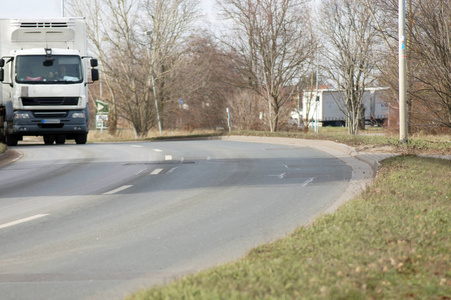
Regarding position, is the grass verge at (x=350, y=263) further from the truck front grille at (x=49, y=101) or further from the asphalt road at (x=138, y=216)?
the truck front grille at (x=49, y=101)

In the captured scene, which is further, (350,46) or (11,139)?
(350,46)

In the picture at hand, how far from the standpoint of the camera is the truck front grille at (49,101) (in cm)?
2686

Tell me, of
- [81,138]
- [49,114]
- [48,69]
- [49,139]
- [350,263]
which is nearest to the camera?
[350,263]

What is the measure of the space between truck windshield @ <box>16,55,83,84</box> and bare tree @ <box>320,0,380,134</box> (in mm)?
16946

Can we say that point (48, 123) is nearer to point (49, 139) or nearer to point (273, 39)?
point (49, 139)

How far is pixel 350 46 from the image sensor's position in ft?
131

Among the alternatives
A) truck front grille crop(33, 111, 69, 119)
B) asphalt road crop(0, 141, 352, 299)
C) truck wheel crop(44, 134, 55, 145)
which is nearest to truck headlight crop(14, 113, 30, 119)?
truck front grille crop(33, 111, 69, 119)

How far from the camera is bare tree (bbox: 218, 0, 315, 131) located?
1582 inches

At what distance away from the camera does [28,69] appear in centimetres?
2647

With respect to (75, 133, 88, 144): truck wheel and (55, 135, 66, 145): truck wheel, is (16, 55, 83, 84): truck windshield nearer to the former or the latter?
(75, 133, 88, 144): truck wheel

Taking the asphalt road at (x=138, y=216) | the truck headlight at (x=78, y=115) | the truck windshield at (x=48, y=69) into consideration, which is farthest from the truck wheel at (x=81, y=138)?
the asphalt road at (x=138, y=216)

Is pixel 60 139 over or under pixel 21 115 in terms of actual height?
under

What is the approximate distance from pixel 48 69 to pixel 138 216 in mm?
18709

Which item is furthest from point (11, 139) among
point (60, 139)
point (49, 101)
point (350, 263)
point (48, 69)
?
point (350, 263)
